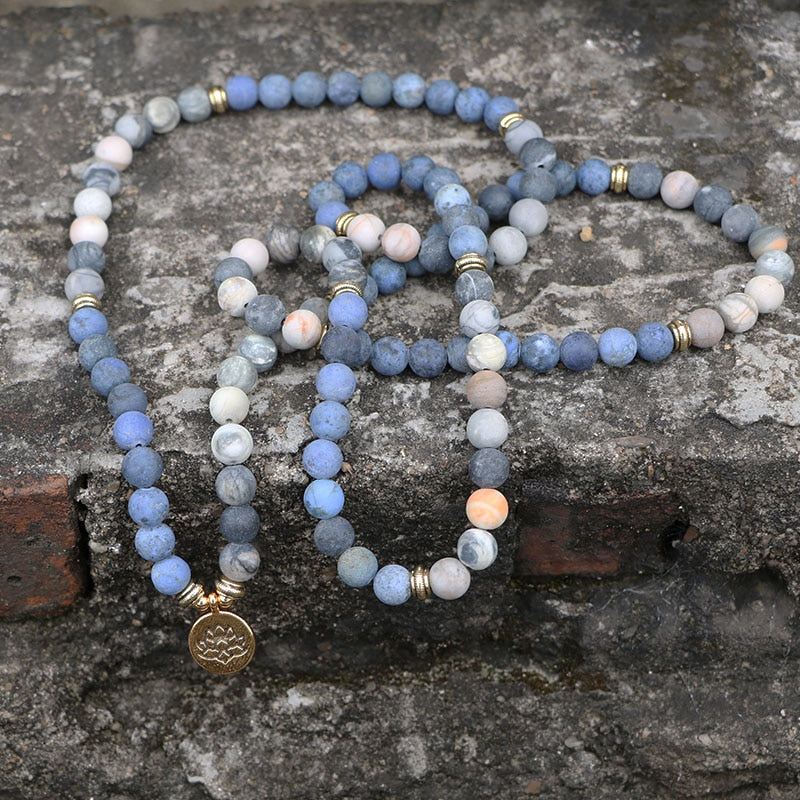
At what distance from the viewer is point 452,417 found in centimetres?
174

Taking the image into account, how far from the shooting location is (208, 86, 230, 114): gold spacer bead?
2201 millimetres

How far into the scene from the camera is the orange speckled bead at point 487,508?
1651 millimetres

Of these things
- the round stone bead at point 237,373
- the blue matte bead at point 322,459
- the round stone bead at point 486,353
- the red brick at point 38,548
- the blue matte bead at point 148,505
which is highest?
the round stone bead at point 486,353

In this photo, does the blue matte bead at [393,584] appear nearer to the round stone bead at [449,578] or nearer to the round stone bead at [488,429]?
the round stone bead at [449,578]

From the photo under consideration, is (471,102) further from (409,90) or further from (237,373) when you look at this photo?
(237,373)

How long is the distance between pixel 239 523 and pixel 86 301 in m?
0.49

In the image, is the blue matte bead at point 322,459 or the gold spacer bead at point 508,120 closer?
the blue matte bead at point 322,459

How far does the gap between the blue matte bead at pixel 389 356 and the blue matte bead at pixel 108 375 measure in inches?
15.6

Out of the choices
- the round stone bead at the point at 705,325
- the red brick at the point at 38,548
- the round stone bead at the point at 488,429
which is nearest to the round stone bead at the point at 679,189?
the round stone bead at the point at 705,325

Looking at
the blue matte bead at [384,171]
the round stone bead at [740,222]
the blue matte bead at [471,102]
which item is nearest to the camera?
the round stone bead at [740,222]

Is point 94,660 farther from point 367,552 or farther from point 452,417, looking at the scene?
point 452,417

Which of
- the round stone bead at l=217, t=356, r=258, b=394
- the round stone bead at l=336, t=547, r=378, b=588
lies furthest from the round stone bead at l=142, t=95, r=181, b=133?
the round stone bead at l=336, t=547, r=378, b=588

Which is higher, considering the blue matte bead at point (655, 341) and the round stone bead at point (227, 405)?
the blue matte bead at point (655, 341)

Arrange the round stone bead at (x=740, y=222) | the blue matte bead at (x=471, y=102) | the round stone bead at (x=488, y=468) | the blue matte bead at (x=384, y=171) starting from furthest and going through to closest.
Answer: the blue matte bead at (x=471, y=102) → the blue matte bead at (x=384, y=171) → the round stone bead at (x=740, y=222) → the round stone bead at (x=488, y=468)
